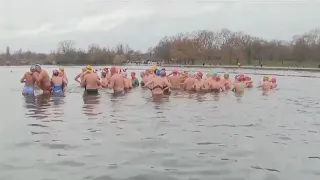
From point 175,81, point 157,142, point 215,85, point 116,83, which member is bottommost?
point 157,142

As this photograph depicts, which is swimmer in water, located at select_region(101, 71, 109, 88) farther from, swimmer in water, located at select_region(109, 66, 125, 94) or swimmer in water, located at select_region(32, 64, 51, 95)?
swimmer in water, located at select_region(32, 64, 51, 95)

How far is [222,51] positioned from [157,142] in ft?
311

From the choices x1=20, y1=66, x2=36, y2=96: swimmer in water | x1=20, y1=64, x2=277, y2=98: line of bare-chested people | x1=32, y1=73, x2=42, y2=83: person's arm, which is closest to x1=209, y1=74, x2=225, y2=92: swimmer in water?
x1=20, y1=64, x2=277, y2=98: line of bare-chested people

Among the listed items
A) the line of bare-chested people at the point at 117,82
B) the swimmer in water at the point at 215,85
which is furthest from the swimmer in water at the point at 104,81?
the swimmer in water at the point at 215,85

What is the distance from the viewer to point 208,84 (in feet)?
72.1

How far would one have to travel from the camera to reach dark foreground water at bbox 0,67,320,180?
700 cm

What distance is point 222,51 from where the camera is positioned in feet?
335

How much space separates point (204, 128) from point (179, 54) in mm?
93904

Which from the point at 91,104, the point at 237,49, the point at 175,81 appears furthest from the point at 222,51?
the point at 91,104

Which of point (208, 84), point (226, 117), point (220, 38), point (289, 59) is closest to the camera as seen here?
point (226, 117)

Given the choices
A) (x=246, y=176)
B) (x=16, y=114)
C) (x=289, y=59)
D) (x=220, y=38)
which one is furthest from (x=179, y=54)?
(x=246, y=176)

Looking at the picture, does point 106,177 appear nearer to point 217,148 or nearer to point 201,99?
point 217,148

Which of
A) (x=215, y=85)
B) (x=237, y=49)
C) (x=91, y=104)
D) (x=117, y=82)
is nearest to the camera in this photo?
(x=91, y=104)

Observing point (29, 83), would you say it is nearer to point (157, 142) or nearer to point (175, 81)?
point (175, 81)
